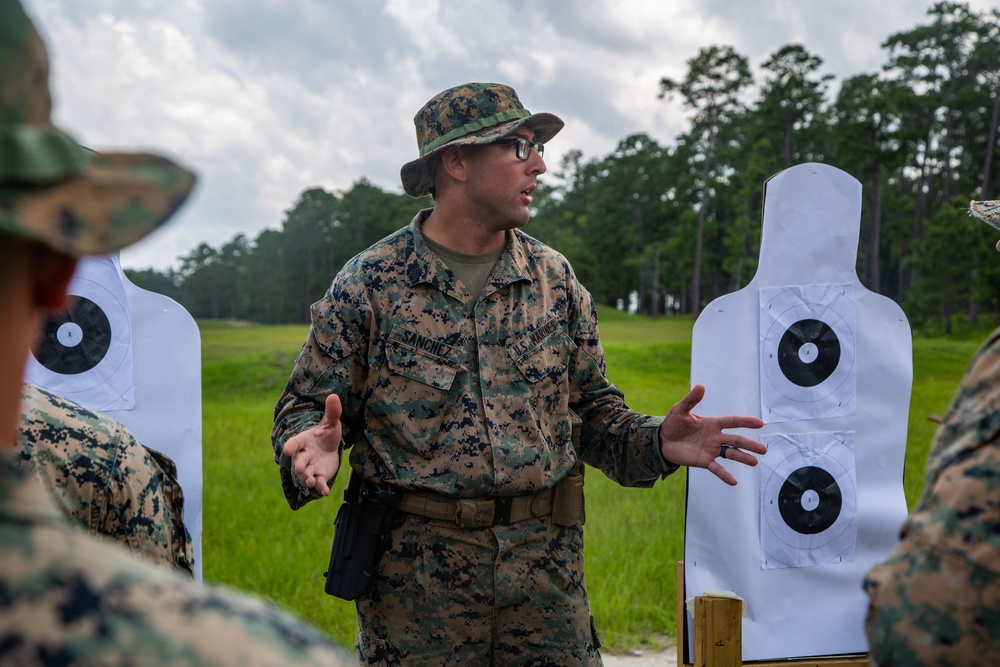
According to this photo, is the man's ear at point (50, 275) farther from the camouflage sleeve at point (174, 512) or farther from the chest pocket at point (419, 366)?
the chest pocket at point (419, 366)

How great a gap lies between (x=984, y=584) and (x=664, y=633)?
13.1ft

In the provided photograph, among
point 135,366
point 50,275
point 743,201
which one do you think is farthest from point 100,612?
point 743,201

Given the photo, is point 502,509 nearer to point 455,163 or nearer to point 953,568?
point 455,163

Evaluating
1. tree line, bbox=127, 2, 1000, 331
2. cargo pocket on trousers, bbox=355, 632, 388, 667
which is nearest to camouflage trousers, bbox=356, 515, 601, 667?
cargo pocket on trousers, bbox=355, 632, 388, 667

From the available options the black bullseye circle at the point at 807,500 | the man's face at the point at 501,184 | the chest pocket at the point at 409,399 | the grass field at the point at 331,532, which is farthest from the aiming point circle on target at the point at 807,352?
the grass field at the point at 331,532

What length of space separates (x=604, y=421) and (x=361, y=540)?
0.85m

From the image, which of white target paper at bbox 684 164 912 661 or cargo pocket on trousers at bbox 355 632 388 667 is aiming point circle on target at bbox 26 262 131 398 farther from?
white target paper at bbox 684 164 912 661

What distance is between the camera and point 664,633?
481 cm

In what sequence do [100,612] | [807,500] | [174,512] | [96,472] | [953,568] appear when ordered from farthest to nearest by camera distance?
[807,500], [174,512], [96,472], [953,568], [100,612]

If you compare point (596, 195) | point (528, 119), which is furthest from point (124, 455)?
point (596, 195)

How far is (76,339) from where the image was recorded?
3.23 meters

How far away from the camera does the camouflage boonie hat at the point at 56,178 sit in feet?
2.10

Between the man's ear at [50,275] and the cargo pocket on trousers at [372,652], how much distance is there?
210cm

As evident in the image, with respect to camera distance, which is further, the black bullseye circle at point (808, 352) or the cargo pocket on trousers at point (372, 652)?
the black bullseye circle at point (808, 352)
